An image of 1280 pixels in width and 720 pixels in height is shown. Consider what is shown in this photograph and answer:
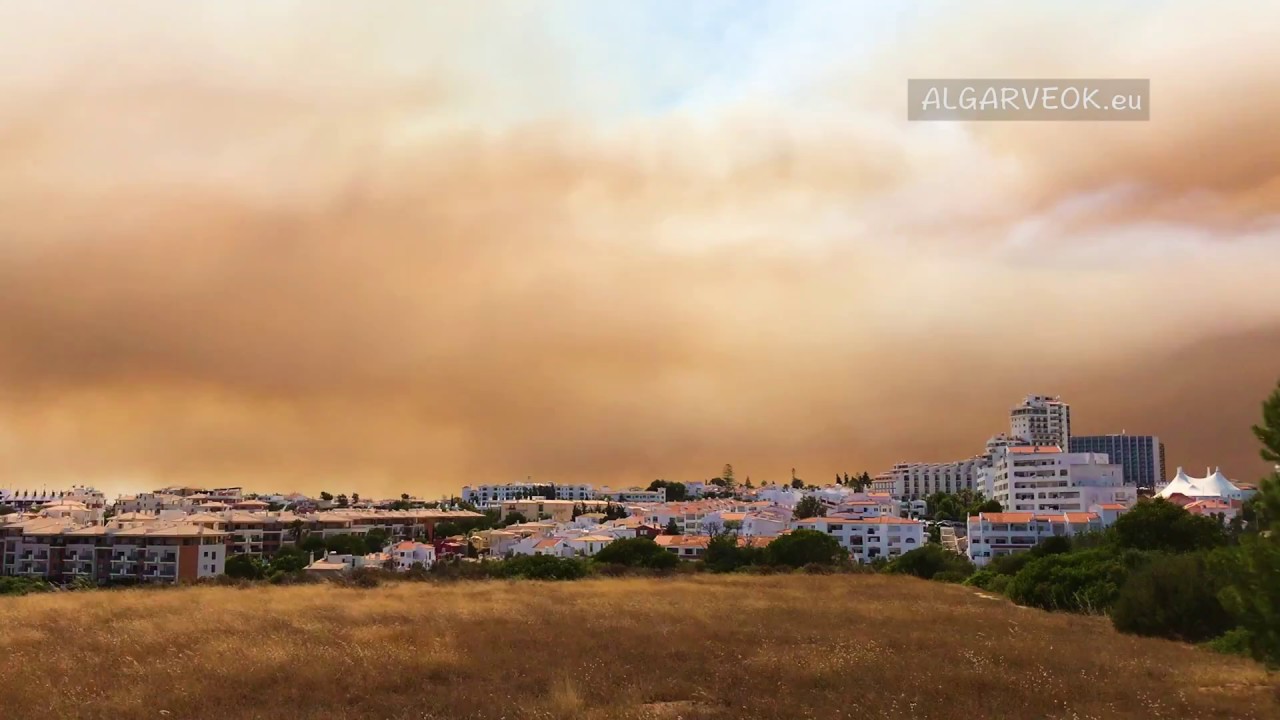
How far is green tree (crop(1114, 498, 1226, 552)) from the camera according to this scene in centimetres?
4366

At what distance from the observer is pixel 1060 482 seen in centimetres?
12431

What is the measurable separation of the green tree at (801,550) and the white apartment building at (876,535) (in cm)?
3833

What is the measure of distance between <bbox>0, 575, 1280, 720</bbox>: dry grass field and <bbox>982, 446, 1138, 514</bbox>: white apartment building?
101479mm

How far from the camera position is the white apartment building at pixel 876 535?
346 ft

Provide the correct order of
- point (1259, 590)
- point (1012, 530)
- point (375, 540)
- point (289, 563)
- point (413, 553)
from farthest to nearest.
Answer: point (375, 540) < point (413, 553) < point (1012, 530) < point (289, 563) < point (1259, 590)

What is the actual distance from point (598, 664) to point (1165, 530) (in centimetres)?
3654

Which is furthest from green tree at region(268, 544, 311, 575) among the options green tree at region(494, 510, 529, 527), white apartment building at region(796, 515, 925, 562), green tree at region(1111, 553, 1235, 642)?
green tree at region(1111, 553, 1235, 642)

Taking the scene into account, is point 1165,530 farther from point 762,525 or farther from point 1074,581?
point 762,525

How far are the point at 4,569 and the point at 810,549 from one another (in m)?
88.4

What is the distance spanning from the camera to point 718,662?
61.0ft

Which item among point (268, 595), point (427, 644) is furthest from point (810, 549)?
point (427, 644)

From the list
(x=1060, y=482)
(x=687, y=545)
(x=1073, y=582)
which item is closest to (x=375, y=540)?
(x=687, y=545)

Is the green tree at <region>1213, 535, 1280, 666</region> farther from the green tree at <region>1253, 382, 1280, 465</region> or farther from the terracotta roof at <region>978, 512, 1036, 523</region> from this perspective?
the terracotta roof at <region>978, 512, 1036, 523</region>

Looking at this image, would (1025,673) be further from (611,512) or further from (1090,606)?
(611,512)
